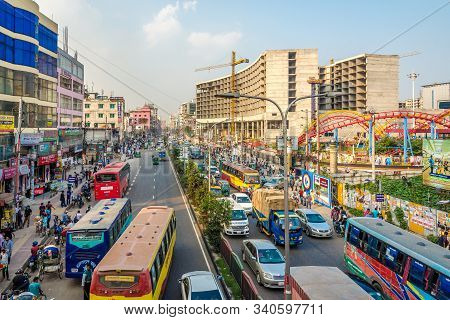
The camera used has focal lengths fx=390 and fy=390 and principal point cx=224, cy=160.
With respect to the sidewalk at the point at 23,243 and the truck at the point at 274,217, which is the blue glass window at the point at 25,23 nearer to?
the sidewalk at the point at 23,243

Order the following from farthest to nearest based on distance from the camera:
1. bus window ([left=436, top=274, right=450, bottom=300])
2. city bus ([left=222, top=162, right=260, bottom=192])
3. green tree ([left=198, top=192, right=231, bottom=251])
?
city bus ([left=222, top=162, right=260, bottom=192])
green tree ([left=198, top=192, right=231, bottom=251])
bus window ([left=436, top=274, right=450, bottom=300])

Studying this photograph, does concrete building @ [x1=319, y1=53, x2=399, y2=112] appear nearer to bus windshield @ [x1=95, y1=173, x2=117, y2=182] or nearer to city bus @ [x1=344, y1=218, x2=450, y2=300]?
bus windshield @ [x1=95, y1=173, x2=117, y2=182]

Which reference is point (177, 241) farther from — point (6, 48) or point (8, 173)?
point (6, 48)

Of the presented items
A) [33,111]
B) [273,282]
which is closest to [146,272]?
[273,282]

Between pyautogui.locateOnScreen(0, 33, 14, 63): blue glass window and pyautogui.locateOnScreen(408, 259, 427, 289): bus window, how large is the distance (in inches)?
1321

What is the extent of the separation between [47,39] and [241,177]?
27170 millimetres

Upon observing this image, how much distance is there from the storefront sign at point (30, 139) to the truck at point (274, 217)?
21893mm

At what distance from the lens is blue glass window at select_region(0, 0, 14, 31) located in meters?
32.2

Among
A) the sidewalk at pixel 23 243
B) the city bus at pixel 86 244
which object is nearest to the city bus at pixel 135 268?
the city bus at pixel 86 244

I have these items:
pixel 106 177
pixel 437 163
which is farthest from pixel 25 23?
pixel 437 163

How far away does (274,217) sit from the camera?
21.7 m

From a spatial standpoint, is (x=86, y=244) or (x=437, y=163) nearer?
(x=86, y=244)

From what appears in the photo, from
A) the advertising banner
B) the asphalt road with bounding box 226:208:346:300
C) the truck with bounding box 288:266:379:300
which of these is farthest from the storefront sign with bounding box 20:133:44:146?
the truck with bounding box 288:266:379:300

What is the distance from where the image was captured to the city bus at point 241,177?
37031 mm
